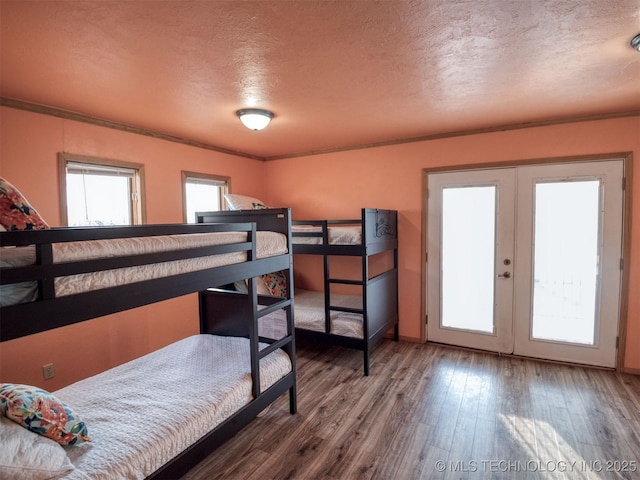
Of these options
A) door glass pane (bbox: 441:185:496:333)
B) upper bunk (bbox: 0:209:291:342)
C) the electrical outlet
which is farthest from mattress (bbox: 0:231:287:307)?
door glass pane (bbox: 441:185:496:333)

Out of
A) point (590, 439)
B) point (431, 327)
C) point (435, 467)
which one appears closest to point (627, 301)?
point (590, 439)

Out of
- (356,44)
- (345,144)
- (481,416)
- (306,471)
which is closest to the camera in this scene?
(356,44)

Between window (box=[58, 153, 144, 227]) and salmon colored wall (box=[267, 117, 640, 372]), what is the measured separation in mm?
1906

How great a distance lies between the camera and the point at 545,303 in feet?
10.3

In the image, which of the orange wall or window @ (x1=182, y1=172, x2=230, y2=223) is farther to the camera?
window @ (x1=182, y1=172, x2=230, y2=223)

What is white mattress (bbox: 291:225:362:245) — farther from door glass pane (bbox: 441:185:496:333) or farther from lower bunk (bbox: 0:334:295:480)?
lower bunk (bbox: 0:334:295:480)

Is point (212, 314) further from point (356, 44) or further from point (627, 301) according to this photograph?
point (627, 301)

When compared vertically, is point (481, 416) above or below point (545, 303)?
below

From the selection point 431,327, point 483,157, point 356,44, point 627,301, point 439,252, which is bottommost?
point 431,327

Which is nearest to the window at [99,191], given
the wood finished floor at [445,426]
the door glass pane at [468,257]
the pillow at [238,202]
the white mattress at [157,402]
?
the pillow at [238,202]

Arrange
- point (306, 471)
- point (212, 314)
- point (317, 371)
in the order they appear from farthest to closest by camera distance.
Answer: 1. point (317, 371)
2. point (212, 314)
3. point (306, 471)

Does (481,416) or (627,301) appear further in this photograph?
(627,301)

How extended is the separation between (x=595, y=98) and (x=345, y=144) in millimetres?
2297

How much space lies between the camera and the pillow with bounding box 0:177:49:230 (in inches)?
44.5
